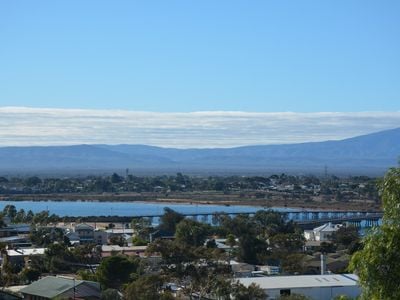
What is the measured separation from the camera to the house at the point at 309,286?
27625mm

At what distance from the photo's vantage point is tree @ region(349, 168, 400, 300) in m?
6.67

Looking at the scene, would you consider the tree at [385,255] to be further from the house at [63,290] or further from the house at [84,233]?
the house at [84,233]

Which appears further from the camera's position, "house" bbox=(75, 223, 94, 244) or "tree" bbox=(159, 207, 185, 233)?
"tree" bbox=(159, 207, 185, 233)

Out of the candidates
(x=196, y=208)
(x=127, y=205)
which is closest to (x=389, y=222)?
(x=196, y=208)

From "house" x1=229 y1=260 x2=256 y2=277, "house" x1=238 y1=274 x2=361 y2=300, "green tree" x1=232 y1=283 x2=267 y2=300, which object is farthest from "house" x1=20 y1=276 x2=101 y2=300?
"house" x1=229 y1=260 x2=256 y2=277

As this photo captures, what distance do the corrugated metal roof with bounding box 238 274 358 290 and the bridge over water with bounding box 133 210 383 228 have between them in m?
41.3

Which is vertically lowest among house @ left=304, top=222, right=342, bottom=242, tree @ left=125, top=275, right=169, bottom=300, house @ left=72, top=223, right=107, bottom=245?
house @ left=304, top=222, right=342, bottom=242

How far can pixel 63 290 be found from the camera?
85.8ft

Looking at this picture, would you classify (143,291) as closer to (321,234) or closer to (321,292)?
(321,292)

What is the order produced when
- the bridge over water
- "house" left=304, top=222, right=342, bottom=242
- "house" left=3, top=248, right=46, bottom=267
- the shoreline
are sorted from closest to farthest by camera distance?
1. "house" left=3, top=248, right=46, bottom=267
2. "house" left=304, top=222, right=342, bottom=242
3. the bridge over water
4. the shoreline

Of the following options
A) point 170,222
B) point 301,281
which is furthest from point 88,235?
point 301,281

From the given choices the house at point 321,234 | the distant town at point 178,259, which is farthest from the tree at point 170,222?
the house at point 321,234

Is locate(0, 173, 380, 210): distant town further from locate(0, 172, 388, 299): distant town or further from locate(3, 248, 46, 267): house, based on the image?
locate(3, 248, 46, 267): house

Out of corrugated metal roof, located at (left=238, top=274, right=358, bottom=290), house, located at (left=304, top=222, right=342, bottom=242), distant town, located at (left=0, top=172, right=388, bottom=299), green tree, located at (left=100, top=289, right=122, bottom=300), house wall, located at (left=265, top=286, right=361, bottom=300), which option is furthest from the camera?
house, located at (left=304, top=222, right=342, bottom=242)
